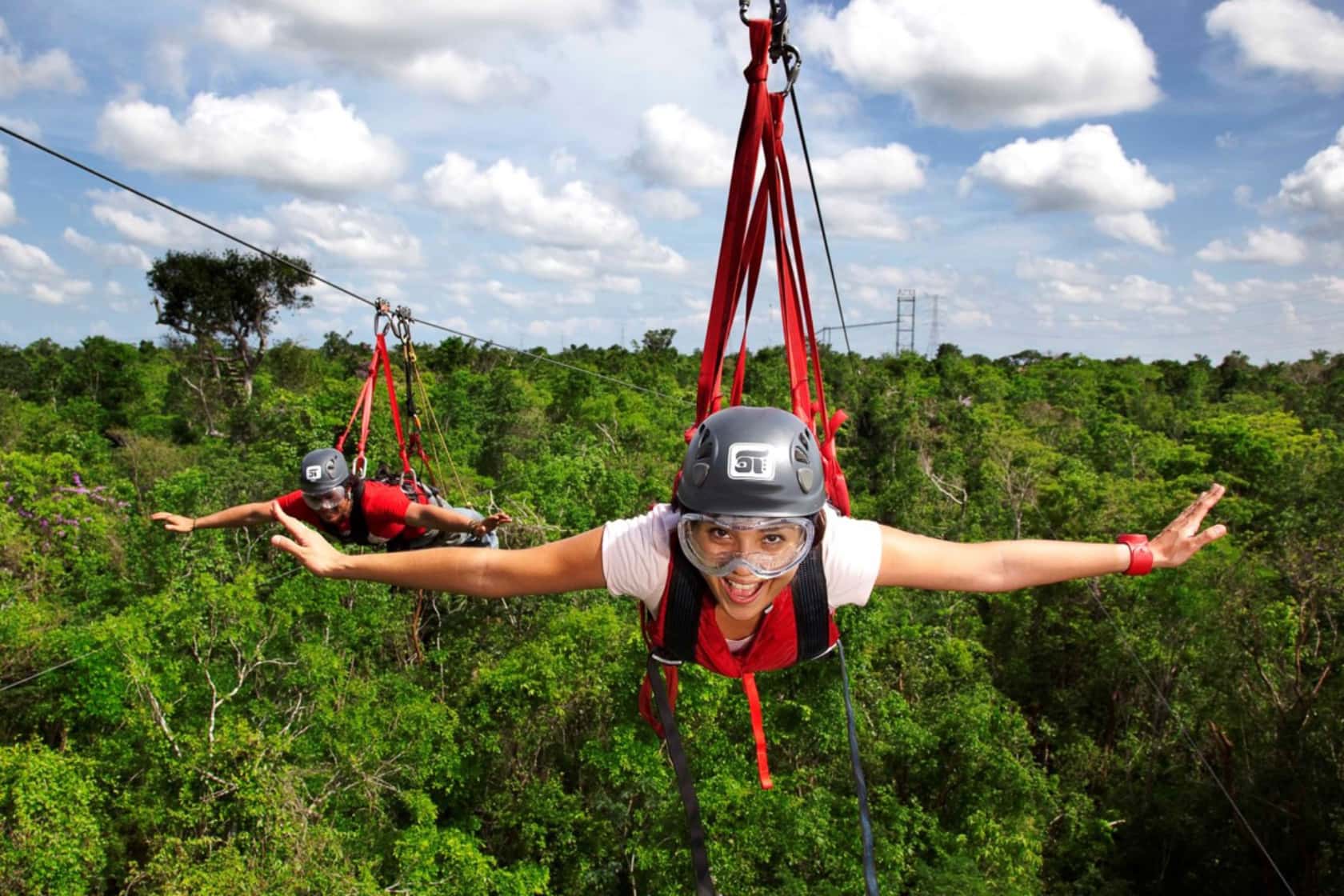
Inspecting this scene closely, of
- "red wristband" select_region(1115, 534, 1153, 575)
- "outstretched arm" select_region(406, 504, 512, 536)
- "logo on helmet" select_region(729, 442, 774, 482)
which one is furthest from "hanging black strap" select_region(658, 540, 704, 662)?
"outstretched arm" select_region(406, 504, 512, 536)

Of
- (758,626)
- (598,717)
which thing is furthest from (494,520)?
(598,717)

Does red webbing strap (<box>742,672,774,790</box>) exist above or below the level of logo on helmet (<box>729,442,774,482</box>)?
below

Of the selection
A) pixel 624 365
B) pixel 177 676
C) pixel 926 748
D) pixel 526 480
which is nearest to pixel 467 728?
pixel 177 676

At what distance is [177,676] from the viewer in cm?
1758

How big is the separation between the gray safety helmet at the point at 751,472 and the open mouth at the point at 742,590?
9.8 inches

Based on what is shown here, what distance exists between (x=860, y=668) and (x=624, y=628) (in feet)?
15.3

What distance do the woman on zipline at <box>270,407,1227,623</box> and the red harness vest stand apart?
24 millimetres

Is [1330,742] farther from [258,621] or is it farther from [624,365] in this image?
[624,365]

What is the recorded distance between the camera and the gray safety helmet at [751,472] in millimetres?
2723

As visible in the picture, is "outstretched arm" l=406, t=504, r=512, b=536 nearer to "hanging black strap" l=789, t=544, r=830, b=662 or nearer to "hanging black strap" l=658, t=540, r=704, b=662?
"hanging black strap" l=658, t=540, r=704, b=662

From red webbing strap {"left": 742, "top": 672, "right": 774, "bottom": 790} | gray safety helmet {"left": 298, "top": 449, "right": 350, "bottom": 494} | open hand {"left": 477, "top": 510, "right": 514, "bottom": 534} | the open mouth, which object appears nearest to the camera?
the open mouth

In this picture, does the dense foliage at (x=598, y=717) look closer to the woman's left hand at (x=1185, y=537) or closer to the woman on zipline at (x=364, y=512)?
the woman on zipline at (x=364, y=512)

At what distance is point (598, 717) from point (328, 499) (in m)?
14.8

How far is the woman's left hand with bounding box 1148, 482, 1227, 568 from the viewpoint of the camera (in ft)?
9.94
